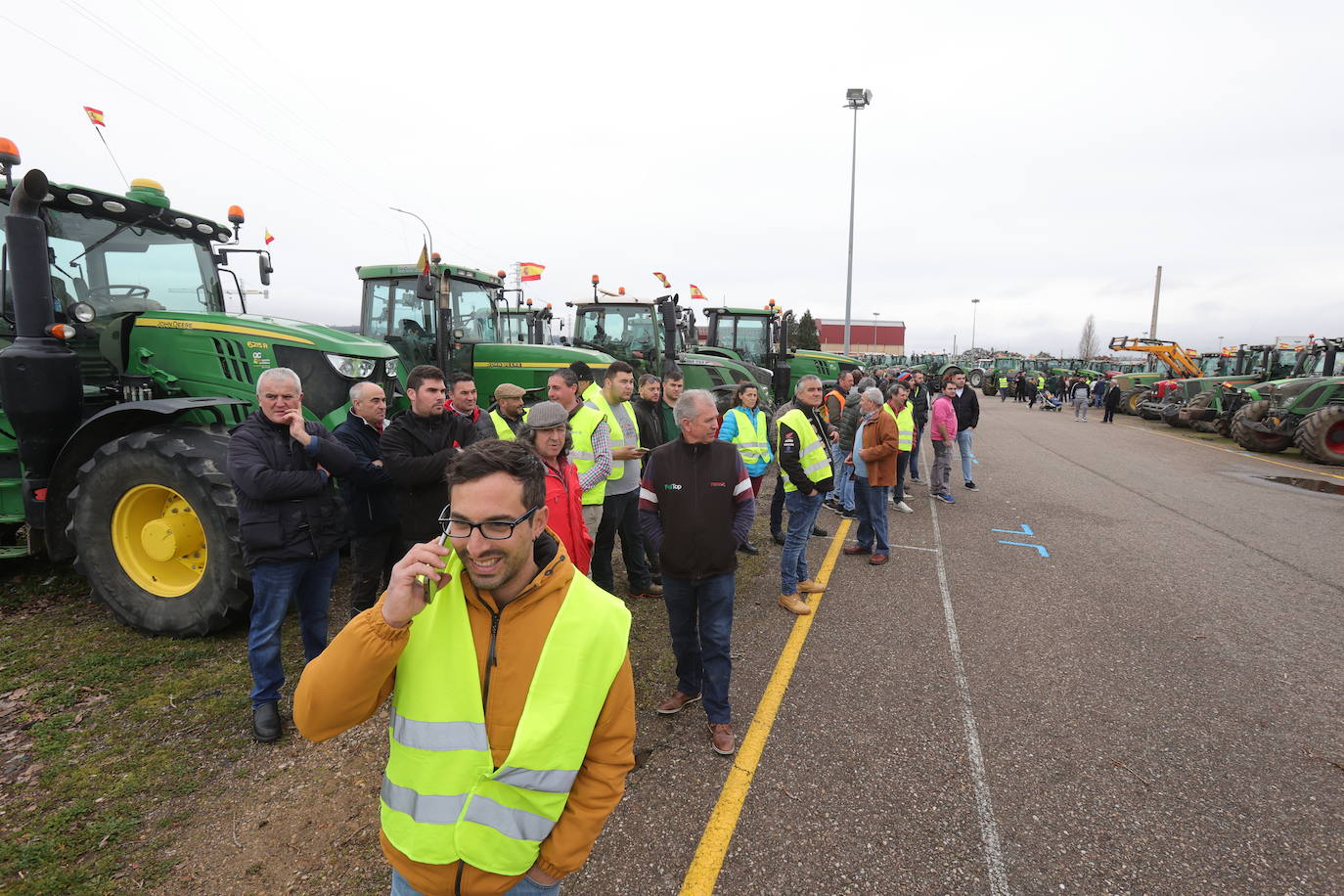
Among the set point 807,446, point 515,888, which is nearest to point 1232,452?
point 807,446

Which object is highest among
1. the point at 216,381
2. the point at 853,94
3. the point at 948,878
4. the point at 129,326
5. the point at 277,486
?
the point at 853,94

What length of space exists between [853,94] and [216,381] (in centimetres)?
2281

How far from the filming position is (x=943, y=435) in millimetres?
8570

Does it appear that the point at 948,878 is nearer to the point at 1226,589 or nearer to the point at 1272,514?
the point at 1226,589

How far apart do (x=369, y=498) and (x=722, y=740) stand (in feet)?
8.38

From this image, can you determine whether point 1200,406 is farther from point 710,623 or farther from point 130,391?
point 130,391

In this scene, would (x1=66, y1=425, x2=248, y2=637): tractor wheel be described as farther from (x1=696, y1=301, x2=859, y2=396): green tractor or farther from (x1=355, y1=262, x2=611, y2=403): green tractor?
(x1=696, y1=301, x2=859, y2=396): green tractor

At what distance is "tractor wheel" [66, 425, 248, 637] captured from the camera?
387 centimetres

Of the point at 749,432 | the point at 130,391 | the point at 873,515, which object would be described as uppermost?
the point at 130,391

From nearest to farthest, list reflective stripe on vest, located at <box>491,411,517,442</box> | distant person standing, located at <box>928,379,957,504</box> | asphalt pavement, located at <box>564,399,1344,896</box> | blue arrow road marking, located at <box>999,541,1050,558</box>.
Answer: asphalt pavement, located at <box>564,399,1344,896</box>
reflective stripe on vest, located at <box>491,411,517,442</box>
blue arrow road marking, located at <box>999,541,1050,558</box>
distant person standing, located at <box>928,379,957,504</box>

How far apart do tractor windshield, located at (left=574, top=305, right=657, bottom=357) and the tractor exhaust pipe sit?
24.4 feet

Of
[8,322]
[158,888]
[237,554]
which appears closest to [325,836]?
[158,888]

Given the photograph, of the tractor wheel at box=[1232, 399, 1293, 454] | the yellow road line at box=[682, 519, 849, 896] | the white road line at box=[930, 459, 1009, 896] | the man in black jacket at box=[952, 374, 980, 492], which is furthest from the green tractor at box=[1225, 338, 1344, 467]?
the yellow road line at box=[682, 519, 849, 896]

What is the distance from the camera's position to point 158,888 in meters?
2.32
